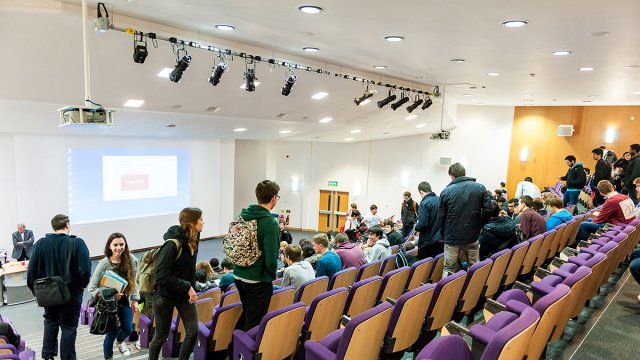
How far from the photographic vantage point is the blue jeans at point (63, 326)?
13.0 ft

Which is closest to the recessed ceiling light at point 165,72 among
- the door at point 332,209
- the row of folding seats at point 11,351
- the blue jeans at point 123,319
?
the blue jeans at point 123,319

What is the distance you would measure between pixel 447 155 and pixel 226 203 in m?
7.80

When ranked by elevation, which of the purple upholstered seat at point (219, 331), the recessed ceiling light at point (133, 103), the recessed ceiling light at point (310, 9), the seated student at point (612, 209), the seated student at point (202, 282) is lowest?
the seated student at point (202, 282)

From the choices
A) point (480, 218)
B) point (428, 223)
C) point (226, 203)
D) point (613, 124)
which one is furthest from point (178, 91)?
point (613, 124)

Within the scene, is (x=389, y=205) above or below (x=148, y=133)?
below

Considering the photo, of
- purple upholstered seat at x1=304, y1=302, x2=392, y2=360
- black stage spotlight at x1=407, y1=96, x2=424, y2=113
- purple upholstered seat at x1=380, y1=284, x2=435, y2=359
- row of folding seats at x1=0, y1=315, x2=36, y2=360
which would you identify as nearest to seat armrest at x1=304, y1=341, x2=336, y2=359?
purple upholstered seat at x1=304, y1=302, x2=392, y2=360

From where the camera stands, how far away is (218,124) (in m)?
9.79

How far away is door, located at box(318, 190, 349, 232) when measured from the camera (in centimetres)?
1650

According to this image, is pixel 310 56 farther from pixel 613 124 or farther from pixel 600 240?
pixel 613 124

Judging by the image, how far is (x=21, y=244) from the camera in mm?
9414

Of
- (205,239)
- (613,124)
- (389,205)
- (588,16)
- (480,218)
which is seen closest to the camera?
(588,16)

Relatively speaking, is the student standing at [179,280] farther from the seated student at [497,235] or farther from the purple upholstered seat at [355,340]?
the seated student at [497,235]

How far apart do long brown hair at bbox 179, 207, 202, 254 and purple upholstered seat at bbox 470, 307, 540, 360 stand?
2043mm

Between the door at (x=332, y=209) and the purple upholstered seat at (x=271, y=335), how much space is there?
13.4 meters
